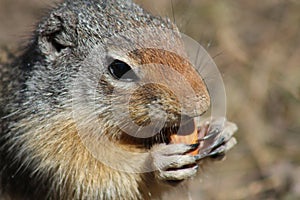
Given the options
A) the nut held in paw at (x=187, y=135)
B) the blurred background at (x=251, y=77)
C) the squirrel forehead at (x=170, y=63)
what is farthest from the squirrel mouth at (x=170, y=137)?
the blurred background at (x=251, y=77)

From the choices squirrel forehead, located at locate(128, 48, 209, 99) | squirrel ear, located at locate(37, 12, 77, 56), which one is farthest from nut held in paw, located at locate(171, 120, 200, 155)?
squirrel ear, located at locate(37, 12, 77, 56)

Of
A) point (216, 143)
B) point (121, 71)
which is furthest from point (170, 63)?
point (216, 143)

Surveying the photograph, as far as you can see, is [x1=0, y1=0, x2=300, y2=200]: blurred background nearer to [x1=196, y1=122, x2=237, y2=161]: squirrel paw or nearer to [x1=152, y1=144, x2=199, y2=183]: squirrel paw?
[x1=196, y1=122, x2=237, y2=161]: squirrel paw

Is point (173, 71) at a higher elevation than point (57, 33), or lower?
lower

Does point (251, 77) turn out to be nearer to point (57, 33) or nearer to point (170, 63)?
point (57, 33)

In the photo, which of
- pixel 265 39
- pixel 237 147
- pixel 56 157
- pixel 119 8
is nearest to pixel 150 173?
pixel 56 157

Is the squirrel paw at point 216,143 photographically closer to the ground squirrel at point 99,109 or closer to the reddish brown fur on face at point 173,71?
the ground squirrel at point 99,109
